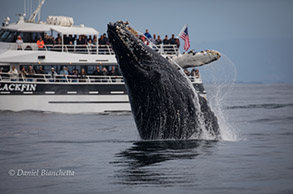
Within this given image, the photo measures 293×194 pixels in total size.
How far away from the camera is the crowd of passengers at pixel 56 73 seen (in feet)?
106

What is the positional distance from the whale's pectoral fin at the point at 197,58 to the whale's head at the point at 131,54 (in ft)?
2.24

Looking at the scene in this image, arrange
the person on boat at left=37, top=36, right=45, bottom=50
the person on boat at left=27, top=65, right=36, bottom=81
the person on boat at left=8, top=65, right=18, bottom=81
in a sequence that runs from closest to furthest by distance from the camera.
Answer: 1. the person on boat at left=8, top=65, right=18, bottom=81
2. the person on boat at left=27, top=65, right=36, bottom=81
3. the person on boat at left=37, top=36, right=45, bottom=50

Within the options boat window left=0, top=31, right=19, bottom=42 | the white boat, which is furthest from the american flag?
boat window left=0, top=31, right=19, bottom=42

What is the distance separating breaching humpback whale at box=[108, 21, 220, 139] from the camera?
12406 millimetres

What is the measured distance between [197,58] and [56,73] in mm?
21237

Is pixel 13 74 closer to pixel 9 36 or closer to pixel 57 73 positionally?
pixel 57 73

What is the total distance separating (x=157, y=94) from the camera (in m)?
12.8

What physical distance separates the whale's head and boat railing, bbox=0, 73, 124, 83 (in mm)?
19480

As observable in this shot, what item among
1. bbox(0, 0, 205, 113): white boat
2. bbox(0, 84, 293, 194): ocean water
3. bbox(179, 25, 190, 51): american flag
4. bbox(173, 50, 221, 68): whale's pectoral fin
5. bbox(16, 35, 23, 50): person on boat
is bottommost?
bbox(0, 0, 205, 113): white boat

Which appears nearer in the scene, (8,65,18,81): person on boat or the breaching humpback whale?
the breaching humpback whale

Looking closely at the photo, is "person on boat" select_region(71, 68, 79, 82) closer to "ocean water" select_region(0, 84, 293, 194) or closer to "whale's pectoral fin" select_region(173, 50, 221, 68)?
"ocean water" select_region(0, 84, 293, 194)

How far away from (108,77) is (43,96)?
362cm

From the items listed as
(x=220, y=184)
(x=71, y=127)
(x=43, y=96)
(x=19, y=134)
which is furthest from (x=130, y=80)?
(x=43, y=96)

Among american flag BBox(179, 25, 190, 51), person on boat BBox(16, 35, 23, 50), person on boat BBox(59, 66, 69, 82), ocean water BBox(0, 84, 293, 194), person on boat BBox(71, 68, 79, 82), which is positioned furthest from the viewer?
person on boat BBox(16, 35, 23, 50)
